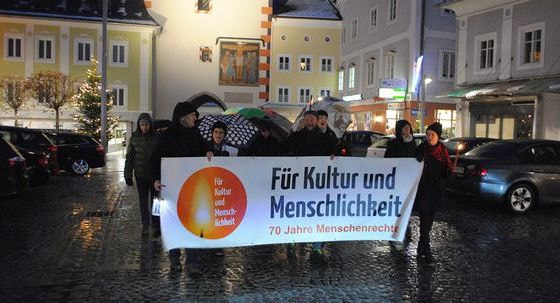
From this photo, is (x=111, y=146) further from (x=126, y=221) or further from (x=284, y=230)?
(x=284, y=230)

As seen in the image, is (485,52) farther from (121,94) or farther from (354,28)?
(121,94)

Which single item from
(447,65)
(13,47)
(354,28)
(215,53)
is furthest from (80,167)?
(215,53)

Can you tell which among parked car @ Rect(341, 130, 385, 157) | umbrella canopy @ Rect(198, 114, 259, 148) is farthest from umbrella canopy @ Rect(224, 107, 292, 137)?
parked car @ Rect(341, 130, 385, 157)

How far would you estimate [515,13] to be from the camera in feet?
80.3

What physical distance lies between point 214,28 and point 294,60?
7.18 metres

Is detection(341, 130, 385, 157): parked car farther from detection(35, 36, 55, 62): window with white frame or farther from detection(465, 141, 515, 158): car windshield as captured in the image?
detection(35, 36, 55, 62): window with white frame

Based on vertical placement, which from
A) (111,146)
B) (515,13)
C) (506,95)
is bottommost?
(111,146)

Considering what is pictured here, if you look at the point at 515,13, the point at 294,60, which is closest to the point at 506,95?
the point at 515,13

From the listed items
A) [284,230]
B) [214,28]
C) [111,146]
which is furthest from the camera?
[214,28]

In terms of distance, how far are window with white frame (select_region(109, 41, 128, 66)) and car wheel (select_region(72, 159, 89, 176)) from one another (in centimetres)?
2460

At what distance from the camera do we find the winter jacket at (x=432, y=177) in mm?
7316

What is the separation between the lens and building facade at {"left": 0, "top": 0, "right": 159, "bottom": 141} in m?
41.1

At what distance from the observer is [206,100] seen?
4947 cm

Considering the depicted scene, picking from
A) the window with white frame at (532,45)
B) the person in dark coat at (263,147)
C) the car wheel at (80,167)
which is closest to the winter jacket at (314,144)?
the person in dark coat at (263,147)
